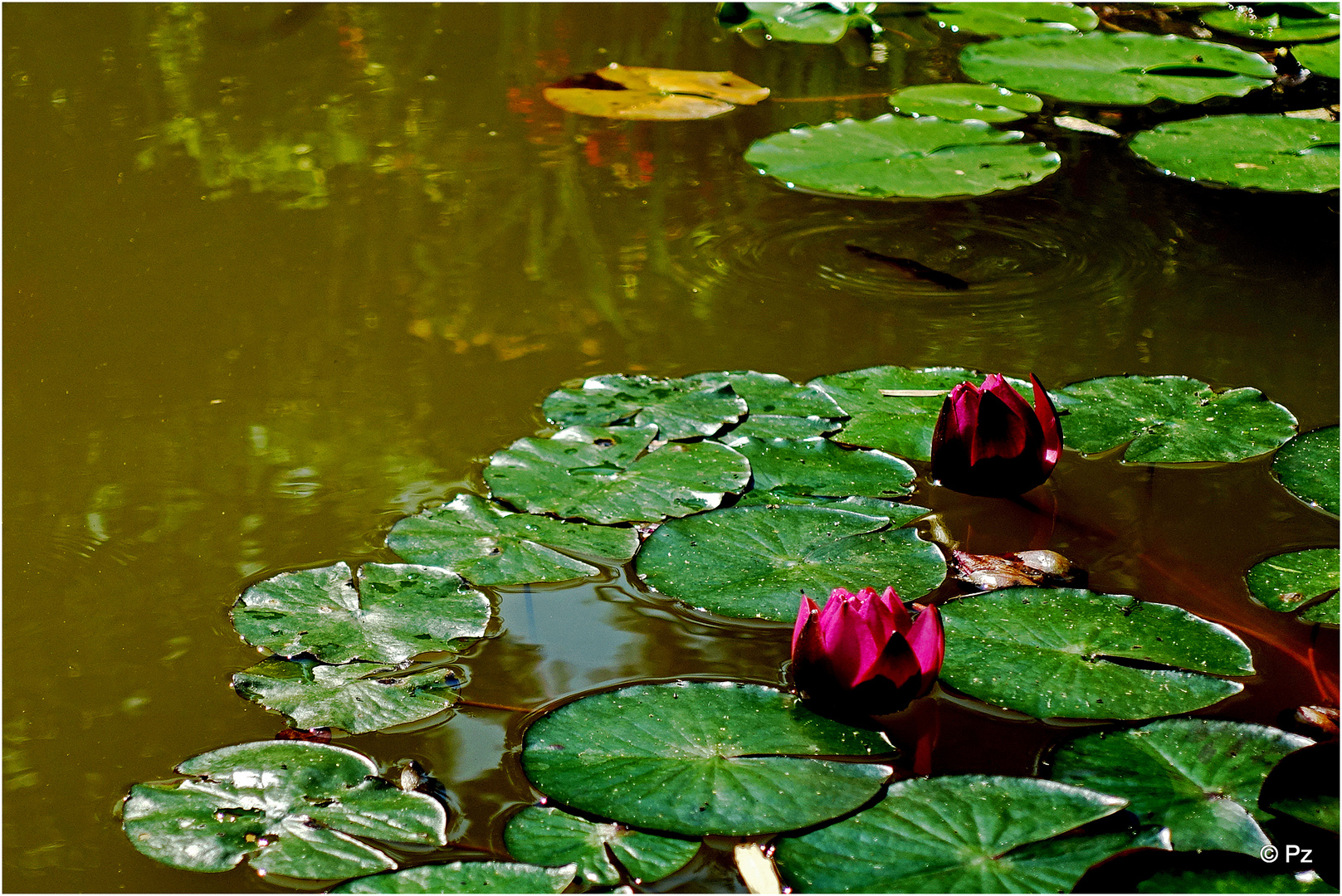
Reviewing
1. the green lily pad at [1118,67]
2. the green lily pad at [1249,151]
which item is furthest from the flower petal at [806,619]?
the green lily pad at [1118,67]

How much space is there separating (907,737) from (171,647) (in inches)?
31.6

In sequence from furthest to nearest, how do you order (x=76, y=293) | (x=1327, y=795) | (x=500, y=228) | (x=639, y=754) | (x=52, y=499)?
(x=500, y=228)
(x=76, y=293)
(x=52, y=499)
(x=639, y=754)
(x=1327, y=795)

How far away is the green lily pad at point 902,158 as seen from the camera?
2439mm

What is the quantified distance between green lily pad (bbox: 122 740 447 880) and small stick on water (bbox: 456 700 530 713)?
12 centimetres

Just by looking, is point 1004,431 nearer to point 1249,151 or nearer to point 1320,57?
point 1249,151

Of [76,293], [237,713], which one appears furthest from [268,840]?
[76,293]

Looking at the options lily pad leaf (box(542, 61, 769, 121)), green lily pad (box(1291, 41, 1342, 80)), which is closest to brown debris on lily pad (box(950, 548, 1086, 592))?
lily pad leaf (box(542, 61, 769, 121))

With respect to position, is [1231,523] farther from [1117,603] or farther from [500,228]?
→ [500,228]

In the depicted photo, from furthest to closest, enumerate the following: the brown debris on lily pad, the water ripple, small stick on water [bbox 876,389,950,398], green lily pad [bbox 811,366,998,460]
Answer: the water ripple < small stick on water [bbox 876,389,950,398] < green lily pad [bbox 811,366,998,460] < the brown debris on lily pad

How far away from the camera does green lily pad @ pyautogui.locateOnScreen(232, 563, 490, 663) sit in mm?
1285

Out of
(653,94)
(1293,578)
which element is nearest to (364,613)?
(1293,578)

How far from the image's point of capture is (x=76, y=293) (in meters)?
2.06

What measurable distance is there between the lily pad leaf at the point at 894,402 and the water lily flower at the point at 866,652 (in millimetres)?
481

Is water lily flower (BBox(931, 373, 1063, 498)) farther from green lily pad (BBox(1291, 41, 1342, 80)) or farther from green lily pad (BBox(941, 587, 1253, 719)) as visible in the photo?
green lily pad (BBox(1291, 41, 1342, 80))
